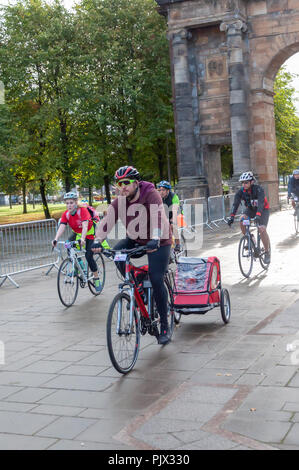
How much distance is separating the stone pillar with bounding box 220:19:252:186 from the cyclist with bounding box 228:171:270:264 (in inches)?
624

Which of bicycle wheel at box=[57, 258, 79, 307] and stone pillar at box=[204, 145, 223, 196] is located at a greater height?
stone pillar at box=[204, 145, 223, 196]

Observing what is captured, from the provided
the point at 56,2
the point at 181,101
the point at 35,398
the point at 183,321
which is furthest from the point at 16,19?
the point at 35,398

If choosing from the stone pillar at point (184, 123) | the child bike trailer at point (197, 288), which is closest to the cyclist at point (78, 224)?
the child bike trailer at point (197, 288)

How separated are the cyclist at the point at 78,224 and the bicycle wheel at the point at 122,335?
378cm

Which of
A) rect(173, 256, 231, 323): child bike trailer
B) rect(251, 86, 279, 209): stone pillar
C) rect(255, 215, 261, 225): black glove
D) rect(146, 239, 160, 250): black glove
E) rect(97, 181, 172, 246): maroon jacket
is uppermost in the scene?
rect(251, 86, 279, 209): stone pillar

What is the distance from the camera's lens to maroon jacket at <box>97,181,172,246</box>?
634cm

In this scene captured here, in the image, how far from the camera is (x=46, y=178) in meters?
40.7

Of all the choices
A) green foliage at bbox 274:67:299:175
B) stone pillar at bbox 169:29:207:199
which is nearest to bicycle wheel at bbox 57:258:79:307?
stone pillar at bbox 169:29:207:199

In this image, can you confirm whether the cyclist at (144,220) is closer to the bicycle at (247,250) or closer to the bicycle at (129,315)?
the bicycle at (129,315)

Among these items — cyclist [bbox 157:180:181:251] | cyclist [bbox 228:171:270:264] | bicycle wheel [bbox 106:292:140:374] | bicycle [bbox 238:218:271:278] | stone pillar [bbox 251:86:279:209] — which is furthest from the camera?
stone pillar [bbox 251:86:279:209]

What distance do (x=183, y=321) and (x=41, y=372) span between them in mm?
2563

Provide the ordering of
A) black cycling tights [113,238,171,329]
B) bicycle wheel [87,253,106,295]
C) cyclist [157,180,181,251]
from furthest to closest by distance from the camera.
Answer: cyclist [157,180,181,251], bicycle wheel [87,253,106,295], black cycling tights [113,238,171,329]

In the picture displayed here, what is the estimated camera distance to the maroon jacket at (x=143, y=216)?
6.34m

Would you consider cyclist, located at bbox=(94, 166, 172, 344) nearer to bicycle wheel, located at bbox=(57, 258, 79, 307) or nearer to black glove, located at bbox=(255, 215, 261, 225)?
bicycle wheel, located at bbox=(57, 258, 79, 307)
